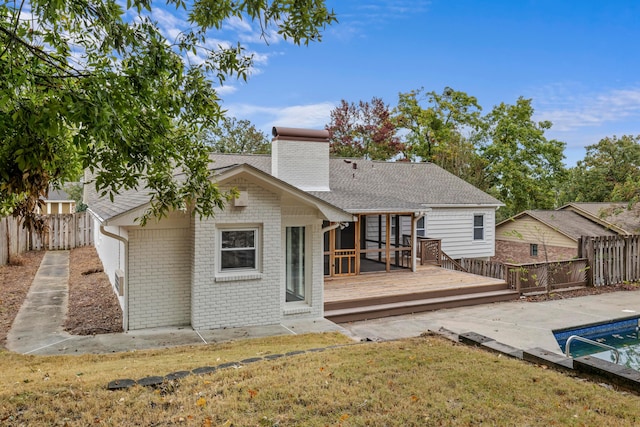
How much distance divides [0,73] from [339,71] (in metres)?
17.9

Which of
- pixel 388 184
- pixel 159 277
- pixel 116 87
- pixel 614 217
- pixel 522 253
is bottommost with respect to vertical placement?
pixel 522 253

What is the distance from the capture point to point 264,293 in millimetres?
9555

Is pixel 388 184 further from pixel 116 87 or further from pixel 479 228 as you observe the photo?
pixel 116 87

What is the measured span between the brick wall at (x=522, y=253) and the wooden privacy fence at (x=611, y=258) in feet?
11.8

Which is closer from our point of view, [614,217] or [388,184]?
[388,184]

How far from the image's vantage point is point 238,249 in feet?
31.0

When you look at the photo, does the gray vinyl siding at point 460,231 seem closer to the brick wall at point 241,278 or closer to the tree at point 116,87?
the brick wall at point 241,278

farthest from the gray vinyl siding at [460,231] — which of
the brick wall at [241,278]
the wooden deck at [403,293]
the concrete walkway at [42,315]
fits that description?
the concrete walkway at [42,315]

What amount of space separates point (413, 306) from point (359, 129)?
23.0 metres

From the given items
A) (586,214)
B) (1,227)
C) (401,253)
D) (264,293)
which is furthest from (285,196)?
(586,214)

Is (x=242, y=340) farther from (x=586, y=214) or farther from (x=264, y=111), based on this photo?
(x=264, y=111)

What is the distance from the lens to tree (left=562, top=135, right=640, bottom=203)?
3030 cm

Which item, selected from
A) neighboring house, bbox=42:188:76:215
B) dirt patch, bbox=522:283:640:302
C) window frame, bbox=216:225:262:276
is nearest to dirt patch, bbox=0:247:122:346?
window frame, bbox=216:225:262:276

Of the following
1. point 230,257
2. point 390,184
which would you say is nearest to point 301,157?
point 390,184
